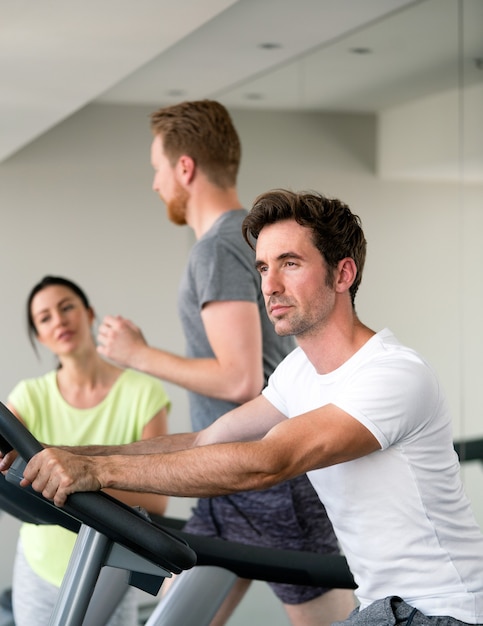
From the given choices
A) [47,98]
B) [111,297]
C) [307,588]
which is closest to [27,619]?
[307,588]

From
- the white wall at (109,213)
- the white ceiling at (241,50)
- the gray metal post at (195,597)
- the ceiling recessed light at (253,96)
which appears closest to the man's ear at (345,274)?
the gray metal post at (195,597)

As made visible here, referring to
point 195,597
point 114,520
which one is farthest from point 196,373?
point 114,520

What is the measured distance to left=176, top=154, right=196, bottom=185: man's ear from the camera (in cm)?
250

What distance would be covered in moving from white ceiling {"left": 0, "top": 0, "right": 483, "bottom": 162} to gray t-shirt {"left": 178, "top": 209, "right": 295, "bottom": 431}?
569mm

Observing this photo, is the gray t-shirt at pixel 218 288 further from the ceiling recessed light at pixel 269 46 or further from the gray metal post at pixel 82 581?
the ceiling recessed light at pixel 269 46

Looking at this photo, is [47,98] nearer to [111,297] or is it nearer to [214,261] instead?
[214,261]

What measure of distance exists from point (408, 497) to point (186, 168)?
3.85 ft

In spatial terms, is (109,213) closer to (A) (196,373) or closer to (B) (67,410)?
(B) (67,410)

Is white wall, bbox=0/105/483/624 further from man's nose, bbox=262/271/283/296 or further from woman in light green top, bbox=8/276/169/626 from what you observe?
man's nose, bbox=262/271/283/296

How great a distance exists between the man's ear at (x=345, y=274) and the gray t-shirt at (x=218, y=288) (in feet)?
1.97

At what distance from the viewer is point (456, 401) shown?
3121 millimetres

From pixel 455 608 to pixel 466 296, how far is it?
5.37 feet

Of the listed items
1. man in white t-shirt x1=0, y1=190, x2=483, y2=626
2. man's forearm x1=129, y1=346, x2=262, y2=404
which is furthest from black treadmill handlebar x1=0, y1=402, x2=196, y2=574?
man's forearm x1=129, y1=346, x2=262, y2=404

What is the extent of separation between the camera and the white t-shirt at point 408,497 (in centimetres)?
156
